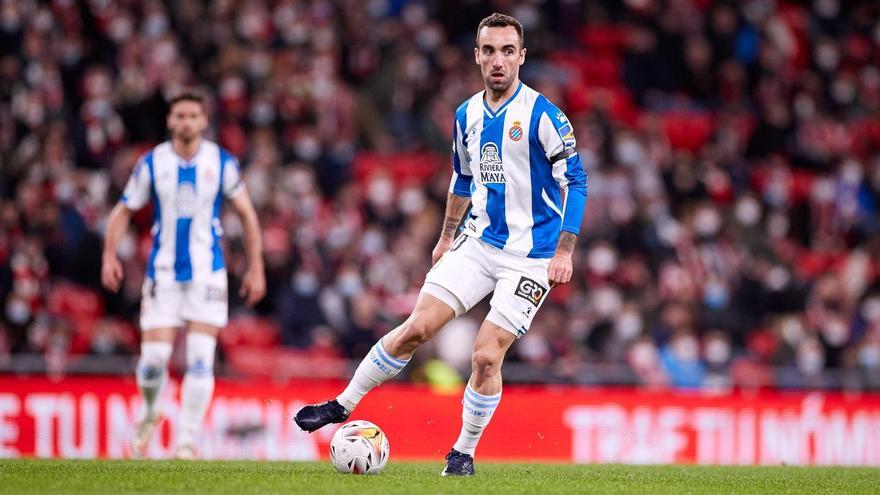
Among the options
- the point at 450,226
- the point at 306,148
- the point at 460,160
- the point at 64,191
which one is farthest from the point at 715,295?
the point at 460,160

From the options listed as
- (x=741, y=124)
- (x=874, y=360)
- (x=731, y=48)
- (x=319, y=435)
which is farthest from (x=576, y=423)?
(x=731, y=48)

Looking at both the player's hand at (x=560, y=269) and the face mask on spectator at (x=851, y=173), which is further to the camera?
the face mask on spectator at (x=851, y=173)

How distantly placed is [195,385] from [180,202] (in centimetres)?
138

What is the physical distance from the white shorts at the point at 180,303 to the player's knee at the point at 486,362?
317cm

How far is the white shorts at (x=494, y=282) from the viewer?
26.2 ft

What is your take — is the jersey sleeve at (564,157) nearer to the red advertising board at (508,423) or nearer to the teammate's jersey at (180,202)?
the teammate's jersey at (180,202)

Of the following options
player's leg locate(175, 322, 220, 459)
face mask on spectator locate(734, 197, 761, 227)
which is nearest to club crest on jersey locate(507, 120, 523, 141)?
player's leg locate(175, 322, 220, 459)

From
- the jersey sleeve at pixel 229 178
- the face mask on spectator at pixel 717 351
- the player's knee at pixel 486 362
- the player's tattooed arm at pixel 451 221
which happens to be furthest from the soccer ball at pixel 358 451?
the face mask on spectator at pixel 717 351

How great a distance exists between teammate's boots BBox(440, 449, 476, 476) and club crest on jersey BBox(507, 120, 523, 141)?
1.85 metres

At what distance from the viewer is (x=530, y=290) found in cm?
806

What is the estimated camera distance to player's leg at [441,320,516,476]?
7.95 metres

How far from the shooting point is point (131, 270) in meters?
15.1

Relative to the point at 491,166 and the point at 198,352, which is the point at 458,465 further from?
the point at 198,352

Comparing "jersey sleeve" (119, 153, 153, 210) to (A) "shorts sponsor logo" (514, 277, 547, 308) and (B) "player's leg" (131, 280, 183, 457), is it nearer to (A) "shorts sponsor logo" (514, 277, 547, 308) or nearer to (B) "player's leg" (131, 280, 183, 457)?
(B) "player's leg" (131, 280, 183, 457)
